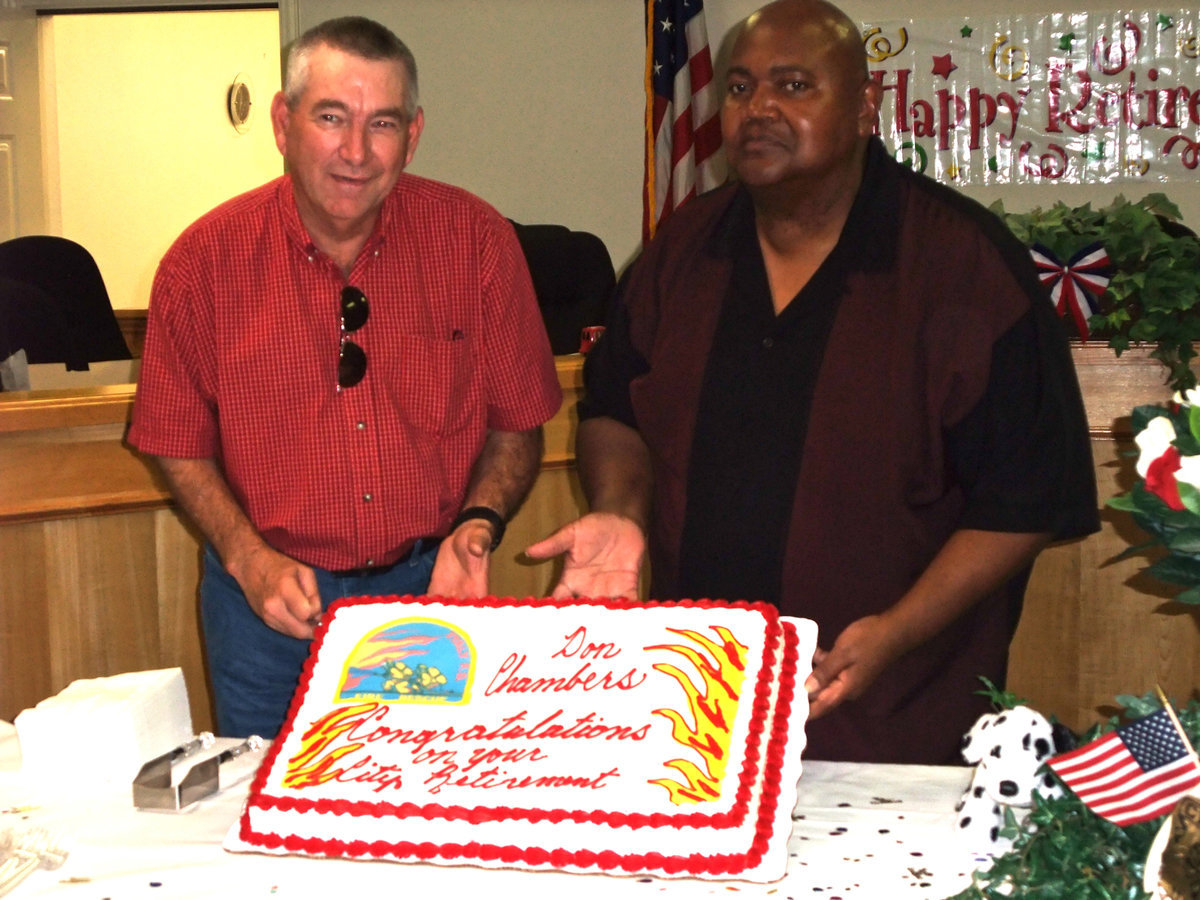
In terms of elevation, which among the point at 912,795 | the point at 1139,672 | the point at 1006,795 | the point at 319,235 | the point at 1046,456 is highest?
the point at 319,235

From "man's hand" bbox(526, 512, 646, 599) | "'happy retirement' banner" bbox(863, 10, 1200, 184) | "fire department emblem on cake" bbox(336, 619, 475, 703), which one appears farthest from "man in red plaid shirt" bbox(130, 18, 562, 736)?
"'happy retirement' banner" bbox(863, 10, 1200, 184)

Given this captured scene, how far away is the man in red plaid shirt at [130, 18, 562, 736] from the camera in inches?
84.9

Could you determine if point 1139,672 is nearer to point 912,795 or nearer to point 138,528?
point 912,795

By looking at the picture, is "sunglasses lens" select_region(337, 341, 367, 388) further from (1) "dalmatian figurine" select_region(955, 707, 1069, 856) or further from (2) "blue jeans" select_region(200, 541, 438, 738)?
(1) "dalmatian figurine" select_region(955, 707, 1069, 856)

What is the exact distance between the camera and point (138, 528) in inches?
117

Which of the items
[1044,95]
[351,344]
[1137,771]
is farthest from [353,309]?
[1044,95]

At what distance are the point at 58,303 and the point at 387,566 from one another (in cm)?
323

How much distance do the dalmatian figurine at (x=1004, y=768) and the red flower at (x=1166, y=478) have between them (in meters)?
0.29

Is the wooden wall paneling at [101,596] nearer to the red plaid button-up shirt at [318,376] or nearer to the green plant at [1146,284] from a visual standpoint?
the red plaid button-up shirt at [318,376]

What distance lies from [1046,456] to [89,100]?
26.2ft

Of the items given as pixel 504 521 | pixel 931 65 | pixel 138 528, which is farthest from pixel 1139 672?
pixel 931 65

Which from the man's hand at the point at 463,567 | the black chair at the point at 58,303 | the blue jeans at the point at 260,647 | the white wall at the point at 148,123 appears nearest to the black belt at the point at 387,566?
the blue jeans at the point at 260,647

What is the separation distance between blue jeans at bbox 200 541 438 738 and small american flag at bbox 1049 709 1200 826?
4.28 ft

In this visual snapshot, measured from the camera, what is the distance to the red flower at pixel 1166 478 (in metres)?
1.14
